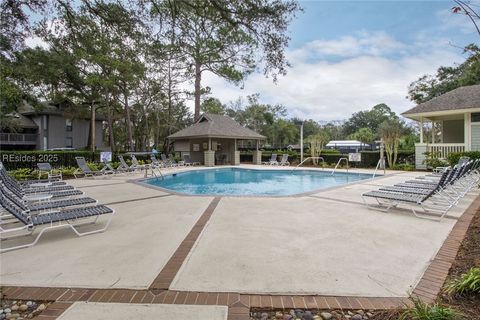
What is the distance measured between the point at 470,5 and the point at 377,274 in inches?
115

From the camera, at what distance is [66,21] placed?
7.56 metres

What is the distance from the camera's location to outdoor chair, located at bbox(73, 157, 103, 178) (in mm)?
14820

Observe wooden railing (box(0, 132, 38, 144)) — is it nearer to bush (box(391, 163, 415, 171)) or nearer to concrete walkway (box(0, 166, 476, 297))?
concrete walkway (box(0, 166, 476, 297))

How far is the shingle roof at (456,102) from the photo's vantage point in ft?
53.8

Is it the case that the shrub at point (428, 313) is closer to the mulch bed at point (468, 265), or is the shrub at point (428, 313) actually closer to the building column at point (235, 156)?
the mulch bed at point (468, 265)

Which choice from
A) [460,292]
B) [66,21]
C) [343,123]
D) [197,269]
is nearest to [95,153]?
[66,21]

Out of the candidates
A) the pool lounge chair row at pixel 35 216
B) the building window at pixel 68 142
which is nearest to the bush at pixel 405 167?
the pool lounge chair row at pixel 35 216

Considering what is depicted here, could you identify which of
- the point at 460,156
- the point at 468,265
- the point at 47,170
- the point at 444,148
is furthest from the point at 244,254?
the point at 444,148

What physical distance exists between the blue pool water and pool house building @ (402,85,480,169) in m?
5.24

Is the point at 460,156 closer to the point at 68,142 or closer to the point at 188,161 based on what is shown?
the point at 188,161

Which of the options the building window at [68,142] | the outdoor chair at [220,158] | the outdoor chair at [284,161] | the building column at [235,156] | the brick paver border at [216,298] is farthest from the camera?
the building window at [68,142]

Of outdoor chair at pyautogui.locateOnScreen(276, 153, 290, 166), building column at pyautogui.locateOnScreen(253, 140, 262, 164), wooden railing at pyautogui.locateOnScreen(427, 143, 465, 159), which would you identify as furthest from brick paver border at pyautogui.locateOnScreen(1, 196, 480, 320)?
building column at pyautogui.locateOnScreen(253, 140, 262, 164)

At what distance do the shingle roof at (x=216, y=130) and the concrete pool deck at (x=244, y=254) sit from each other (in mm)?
17500

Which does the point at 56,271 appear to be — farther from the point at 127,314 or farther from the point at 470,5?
the point at 470,5
